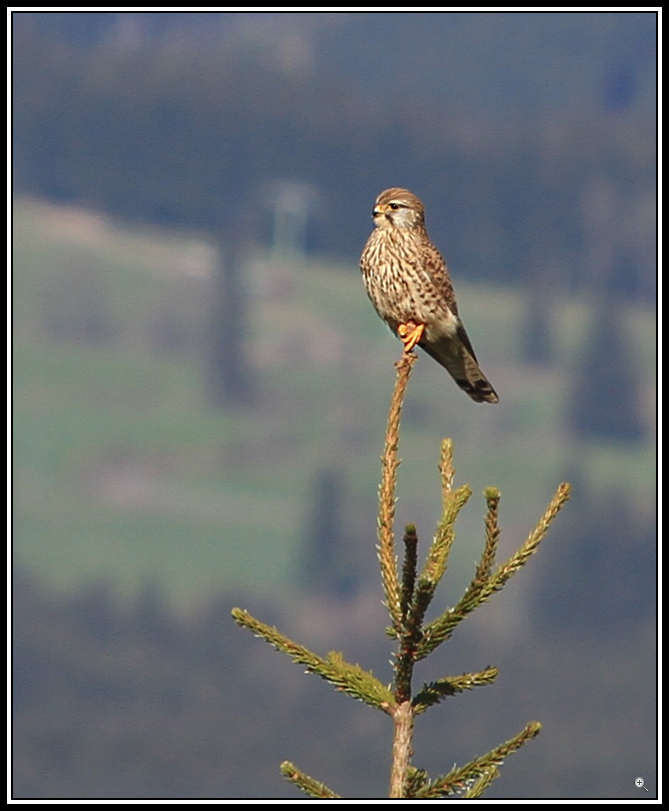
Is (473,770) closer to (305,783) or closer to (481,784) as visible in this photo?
(481,784)

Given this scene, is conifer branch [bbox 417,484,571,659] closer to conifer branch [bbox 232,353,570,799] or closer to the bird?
conifer branch [bbox 232,353,570,799]

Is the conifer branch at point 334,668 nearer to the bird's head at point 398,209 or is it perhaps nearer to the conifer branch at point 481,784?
the conifer branch at point 481,784

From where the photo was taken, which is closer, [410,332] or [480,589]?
[480,589]

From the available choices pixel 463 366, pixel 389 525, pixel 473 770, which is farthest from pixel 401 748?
pixel 463 366

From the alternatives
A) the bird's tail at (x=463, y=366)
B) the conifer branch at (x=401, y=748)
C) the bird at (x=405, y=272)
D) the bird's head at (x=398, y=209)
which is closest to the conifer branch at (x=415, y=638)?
the conifer branch at (x=401, y=748)

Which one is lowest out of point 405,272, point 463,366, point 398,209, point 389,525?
point 389,525

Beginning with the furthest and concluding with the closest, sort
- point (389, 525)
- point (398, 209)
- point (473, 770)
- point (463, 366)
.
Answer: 1. point (463, 366)
2. point (398, 209)
3. point (389, 525)
4. point (473, 770)
